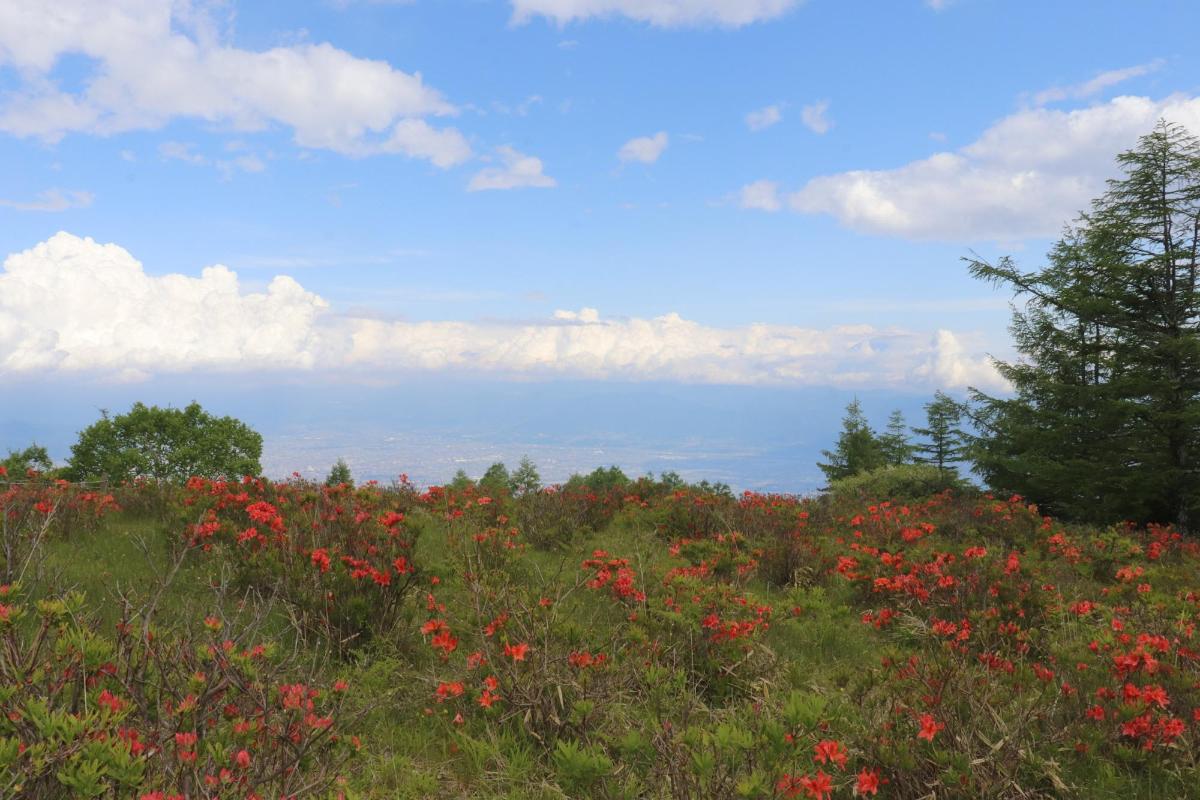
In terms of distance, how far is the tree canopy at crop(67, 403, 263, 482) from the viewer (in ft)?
118

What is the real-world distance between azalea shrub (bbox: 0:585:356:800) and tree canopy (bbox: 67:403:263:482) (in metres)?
37.3

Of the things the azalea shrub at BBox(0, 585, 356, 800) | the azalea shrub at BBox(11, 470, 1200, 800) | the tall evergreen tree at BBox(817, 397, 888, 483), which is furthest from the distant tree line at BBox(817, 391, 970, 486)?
the azalea shrub at BBox(0, 585, 356, 800)

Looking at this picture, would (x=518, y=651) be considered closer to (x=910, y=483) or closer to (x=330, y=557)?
(x=330, y=557)

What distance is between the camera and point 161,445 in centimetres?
3738

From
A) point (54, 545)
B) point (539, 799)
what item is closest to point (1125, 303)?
point (539, 799)

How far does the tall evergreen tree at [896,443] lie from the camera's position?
33.5 metres

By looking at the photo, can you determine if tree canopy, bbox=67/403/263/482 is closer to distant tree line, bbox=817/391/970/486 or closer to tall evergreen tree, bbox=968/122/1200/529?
distant tree line, bbox=817/391/970/486

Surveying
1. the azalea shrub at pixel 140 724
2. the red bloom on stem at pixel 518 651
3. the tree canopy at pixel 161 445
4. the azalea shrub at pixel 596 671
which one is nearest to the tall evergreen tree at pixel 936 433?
the azalea shrub at pixel 596 671

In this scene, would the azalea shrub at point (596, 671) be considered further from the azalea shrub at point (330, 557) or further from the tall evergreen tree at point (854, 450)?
the tall evergreen tree at point (854, 450)

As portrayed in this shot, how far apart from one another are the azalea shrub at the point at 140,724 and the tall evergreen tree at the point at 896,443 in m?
32.2

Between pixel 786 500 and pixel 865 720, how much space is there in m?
8.20

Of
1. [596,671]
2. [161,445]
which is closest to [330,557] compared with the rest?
[596,671]

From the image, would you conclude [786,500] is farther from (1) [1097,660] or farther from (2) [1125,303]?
(2) [1125,303]

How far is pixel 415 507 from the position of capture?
9.72m
